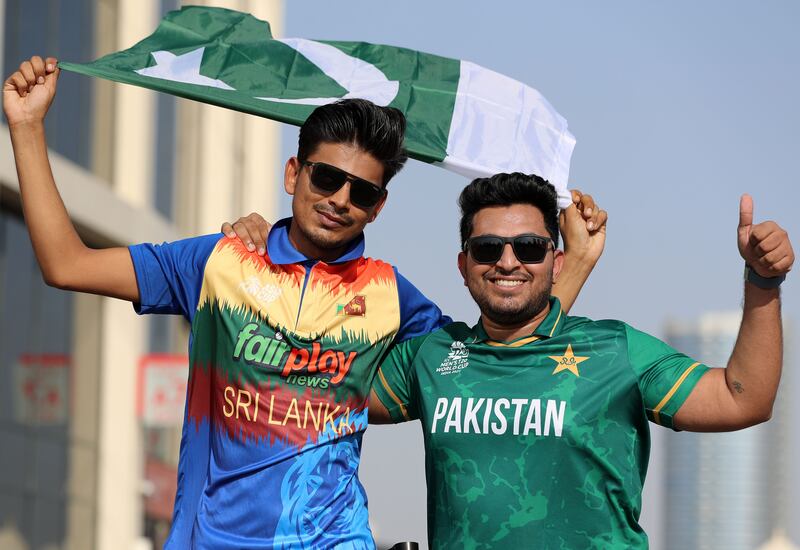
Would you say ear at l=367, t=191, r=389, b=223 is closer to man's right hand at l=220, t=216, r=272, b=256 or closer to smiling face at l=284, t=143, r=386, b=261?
smiling face at l=284, t=143, r=386, b=261

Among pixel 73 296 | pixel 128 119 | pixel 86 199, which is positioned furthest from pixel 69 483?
pixel 128 119

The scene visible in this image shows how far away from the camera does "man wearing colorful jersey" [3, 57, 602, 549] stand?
183 inches

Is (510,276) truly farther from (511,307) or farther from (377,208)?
(377,208)

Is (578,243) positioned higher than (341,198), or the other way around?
(341,198)

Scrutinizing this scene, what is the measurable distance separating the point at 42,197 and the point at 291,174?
2.79 feet

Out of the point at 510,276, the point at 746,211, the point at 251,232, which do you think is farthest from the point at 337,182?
the point at 746,211

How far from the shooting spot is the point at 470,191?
5.03 meters

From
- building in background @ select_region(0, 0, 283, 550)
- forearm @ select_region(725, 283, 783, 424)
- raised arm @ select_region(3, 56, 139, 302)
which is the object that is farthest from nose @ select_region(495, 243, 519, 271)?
building in background @ select_region(0, 0, 283, 550)

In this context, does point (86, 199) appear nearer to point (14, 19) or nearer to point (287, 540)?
point (14, 19)

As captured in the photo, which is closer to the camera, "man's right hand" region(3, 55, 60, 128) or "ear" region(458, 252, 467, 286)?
"man's right hand" region(3, 55, 60, 128)

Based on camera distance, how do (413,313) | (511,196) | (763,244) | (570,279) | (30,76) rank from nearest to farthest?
(763,244)
(30,76)
(511,196)
(413,313)
(570,279)

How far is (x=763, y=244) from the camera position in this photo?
4.22m

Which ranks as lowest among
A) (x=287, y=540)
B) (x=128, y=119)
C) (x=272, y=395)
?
(x=287, y=540)

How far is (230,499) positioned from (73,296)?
17.7 m
